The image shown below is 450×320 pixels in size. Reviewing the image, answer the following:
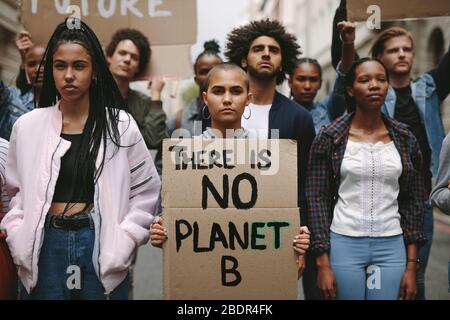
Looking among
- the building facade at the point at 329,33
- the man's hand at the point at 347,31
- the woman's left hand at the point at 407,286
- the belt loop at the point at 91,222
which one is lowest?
the woman's left hand at the point at 407,286

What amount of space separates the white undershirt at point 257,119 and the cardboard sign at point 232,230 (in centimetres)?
70

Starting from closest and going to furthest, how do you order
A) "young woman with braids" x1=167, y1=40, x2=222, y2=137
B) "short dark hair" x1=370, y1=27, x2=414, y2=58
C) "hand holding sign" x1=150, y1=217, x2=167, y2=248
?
"hand holding sign" x1=150, y1=217, x2=167, y2=248 → "short dark hair" x1=370, y1=27, x2=414, y2=58 → "young woman with braids" x1=167, y1=40, x2=222, y2=137

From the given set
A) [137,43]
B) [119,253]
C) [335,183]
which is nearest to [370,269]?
[335,183]

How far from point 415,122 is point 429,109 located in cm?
13

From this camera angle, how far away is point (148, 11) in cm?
394

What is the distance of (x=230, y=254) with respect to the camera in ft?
8.40

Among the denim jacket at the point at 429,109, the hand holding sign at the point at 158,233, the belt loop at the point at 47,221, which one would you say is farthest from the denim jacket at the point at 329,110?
the belt loop at the point at 47,221

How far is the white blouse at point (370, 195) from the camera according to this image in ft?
9.90

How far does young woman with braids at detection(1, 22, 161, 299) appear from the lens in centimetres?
260

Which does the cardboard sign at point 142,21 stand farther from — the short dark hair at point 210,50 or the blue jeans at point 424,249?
the blue jeans at point 424,249

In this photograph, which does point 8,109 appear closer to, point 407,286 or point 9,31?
point 407,286

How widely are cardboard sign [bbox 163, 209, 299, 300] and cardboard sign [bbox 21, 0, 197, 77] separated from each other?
176 centimetres

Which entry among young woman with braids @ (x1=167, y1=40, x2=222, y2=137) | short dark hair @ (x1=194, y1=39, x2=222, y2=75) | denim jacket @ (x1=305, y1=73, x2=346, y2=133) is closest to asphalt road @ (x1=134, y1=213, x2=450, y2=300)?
young woman with braids @ (x1=167, y1=40, x2=222, y2=137)

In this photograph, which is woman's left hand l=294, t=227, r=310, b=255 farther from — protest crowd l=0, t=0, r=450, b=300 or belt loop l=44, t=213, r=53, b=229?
belt loop l=44, t=213, r=53, b=229
